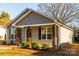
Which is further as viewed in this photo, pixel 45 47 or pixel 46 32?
pixel 46 32

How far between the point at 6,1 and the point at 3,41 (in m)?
5.47

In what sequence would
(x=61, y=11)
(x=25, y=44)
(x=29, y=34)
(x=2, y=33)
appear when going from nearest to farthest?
(x=25, y=44)
(x=29, y=34)
(x=2, y=33)
(x=61, y=11)

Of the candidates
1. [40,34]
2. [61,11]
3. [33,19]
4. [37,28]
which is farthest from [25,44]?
[61,11]

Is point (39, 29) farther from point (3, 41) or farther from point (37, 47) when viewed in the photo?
point (3, 41)

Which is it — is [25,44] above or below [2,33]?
below

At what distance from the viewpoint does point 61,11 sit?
3706 centimetres

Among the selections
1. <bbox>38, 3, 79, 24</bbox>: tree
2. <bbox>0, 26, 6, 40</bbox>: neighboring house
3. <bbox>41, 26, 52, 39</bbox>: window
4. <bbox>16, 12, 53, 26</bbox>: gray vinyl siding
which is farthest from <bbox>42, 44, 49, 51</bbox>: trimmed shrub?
<bbox>38, 3, 79, 24</bbox>: tree

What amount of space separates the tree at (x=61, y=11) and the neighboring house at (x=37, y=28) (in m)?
10.0

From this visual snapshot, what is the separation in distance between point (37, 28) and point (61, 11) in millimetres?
13781

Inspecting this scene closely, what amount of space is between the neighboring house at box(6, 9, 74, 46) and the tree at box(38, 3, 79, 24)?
10.0 metres

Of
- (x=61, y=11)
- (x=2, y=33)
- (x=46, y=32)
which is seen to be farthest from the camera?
(x=61, y=11)

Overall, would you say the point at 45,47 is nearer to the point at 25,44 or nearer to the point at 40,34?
the point at 25,44

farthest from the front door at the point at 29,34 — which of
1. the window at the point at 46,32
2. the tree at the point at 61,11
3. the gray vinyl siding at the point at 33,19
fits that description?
the tree at the point at 61,11

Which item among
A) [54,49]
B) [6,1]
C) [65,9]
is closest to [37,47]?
[54,49]
